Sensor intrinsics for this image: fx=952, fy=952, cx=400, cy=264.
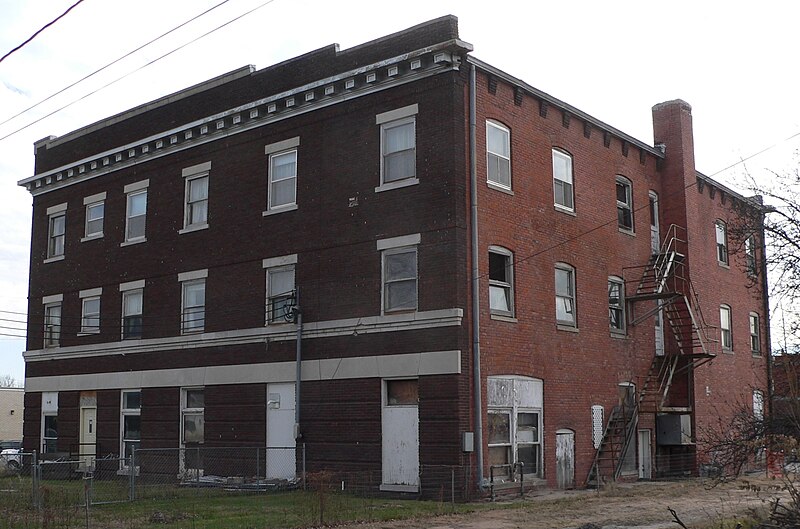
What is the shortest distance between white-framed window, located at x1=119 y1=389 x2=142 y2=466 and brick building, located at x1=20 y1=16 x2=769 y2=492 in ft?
0.25

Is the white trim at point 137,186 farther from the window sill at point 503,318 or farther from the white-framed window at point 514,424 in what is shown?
the white-framed window at point 514,424

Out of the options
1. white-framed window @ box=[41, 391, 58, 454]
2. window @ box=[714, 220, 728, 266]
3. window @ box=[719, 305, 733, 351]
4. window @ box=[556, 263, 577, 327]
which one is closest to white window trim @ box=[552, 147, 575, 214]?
window @ box=[556, 263, 577, 327]

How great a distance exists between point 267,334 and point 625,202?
41.0 ft

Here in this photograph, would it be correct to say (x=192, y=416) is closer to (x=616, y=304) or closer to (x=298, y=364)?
(x=298, y=364)

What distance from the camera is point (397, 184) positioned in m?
24.7

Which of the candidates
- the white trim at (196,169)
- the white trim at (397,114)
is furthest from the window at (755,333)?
the white trim at (196,169)

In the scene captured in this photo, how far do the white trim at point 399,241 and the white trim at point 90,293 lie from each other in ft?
42.8

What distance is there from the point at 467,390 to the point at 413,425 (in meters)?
1.71

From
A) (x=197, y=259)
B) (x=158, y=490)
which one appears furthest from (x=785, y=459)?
(x=197, y=259)

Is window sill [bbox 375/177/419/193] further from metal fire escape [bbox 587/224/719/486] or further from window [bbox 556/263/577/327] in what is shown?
metal fire escape [bbox 587/224/719/486]

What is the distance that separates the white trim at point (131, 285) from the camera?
1246 inches

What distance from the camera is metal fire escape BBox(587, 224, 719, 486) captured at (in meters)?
28.3

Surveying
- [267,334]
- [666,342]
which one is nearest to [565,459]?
[666,342]

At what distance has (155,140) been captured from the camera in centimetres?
3128
